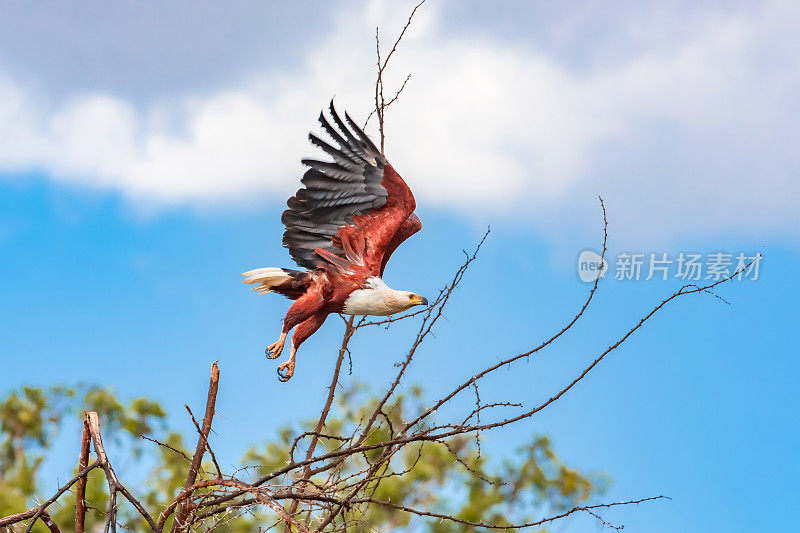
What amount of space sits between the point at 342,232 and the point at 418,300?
0.45 metres

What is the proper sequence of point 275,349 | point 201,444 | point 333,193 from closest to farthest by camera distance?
point 201,444 → point 275,349 → point 333,193

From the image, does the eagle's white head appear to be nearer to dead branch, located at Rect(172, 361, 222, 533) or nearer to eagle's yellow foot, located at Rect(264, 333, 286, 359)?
eagle's yellow foot, located at Rect(264, 333, 286, 359)

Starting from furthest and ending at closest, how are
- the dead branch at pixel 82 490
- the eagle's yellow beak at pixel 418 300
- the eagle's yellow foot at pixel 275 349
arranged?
the eagle's yellow beak at pixel 418 300, the eagle's yellow foot at pixel 275 349, the dead branch at pixel 82 490

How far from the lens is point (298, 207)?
347 centimetres

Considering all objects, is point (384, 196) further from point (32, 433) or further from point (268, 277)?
point (32, 433)

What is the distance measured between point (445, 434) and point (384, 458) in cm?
32

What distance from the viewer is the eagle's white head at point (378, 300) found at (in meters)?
3.38

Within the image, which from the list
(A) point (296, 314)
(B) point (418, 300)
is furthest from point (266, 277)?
(B) point (418, 300)

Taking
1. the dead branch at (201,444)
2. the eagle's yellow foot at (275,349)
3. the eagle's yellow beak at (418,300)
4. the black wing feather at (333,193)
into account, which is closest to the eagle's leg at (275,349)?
the eagle's yellow foot at (275,349)

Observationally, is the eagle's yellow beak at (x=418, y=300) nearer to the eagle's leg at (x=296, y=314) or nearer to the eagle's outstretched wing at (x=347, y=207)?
the eagle's outstretched wing at (x=347, y=207)

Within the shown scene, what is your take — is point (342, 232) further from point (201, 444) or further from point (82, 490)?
point (82, 490)

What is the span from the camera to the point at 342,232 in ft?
11.4

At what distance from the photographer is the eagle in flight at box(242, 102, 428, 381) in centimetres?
338

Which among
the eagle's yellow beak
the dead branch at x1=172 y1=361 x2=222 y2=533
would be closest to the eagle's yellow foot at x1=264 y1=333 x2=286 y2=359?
the dead branch at x1=172 y1=361 x2=222 y2=533
